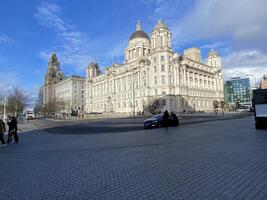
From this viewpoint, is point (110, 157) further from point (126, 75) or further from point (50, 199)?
point (126, 75)

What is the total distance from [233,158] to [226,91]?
169 metres

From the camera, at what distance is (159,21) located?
307ft

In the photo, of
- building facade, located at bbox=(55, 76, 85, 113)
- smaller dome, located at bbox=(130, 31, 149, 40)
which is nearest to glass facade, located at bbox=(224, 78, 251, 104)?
smaller dome, located at bbox=(130, 31, 149, 40)

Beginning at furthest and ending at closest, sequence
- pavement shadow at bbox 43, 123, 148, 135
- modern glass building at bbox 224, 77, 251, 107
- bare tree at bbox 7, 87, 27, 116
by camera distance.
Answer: modern glass building at bbox 224, 77, 251, 107 → bare tree at bbox 7, 87, 27, 116 → pavement shadow at bbox 43, 123, 148, 135

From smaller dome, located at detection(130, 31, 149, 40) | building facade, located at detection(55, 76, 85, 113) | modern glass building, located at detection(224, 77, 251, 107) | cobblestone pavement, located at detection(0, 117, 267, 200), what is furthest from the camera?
modern glass building, located at detection(224, 77, 251, 107)

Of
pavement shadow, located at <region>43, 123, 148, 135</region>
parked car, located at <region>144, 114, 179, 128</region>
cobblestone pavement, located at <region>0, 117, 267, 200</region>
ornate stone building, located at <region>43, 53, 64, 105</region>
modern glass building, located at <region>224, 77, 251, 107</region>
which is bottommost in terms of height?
cobblestone pavement, located at <region>0, 117, 267, 200</region>

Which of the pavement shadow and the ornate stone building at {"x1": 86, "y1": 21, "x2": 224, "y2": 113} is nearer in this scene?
the pavement shadow

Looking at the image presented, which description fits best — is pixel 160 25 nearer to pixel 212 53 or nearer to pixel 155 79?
pixel 155 79

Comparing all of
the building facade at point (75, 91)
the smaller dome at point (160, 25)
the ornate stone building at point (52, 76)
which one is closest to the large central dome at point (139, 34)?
the smaller dome at point (160, 25)

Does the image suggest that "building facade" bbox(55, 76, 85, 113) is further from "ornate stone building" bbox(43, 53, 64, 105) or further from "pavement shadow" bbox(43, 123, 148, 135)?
"pavement shadow" bbox(43, 123, 148, 135)

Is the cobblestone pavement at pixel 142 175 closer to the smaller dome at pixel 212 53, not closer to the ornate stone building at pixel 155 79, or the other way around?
the ornate stone building at pixel 155 79

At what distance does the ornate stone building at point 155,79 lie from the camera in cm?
9119

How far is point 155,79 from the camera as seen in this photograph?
307 ft

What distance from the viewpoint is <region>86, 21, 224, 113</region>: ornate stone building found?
91.2 m
